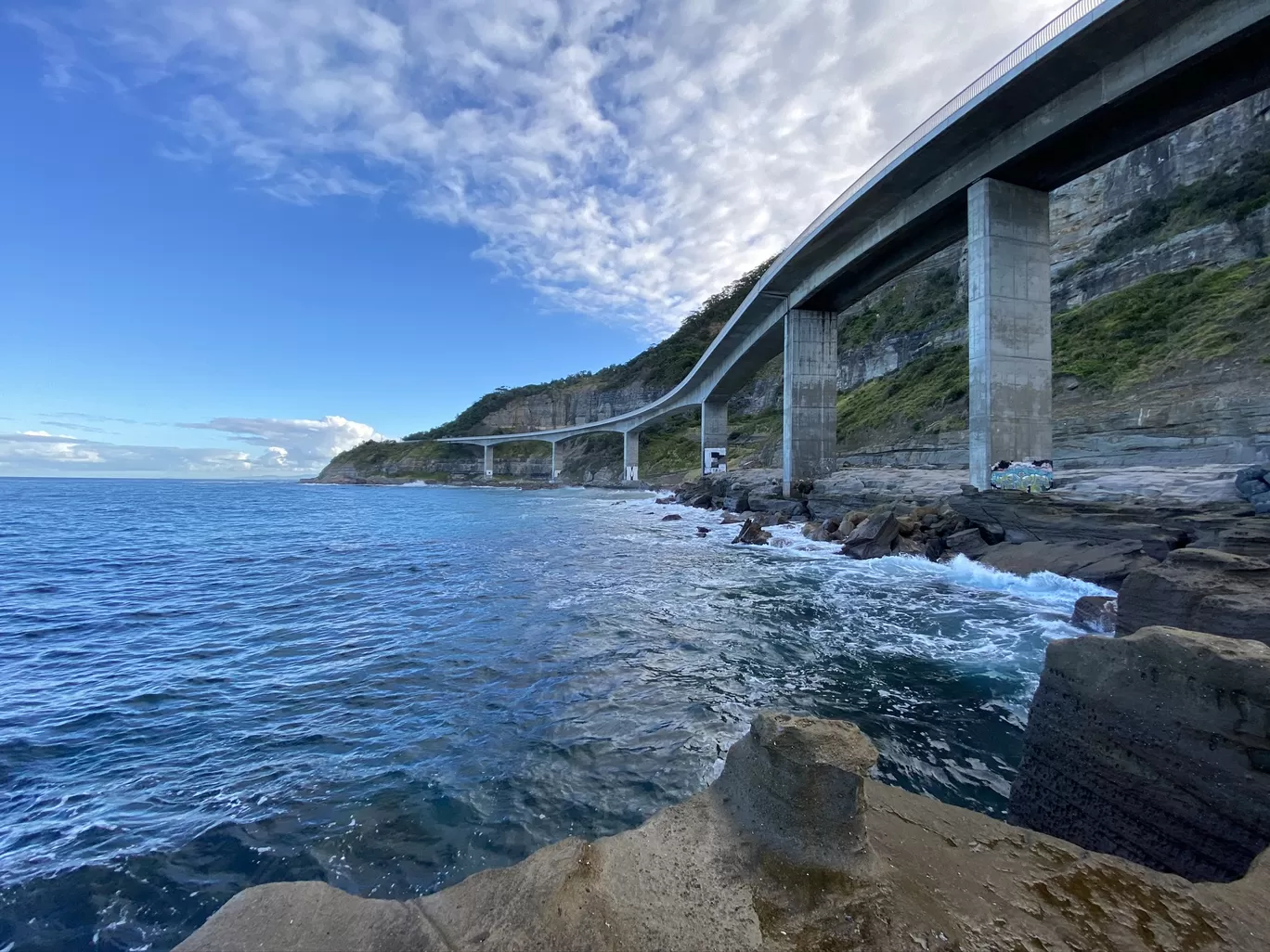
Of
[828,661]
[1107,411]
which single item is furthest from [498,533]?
[1107,411]

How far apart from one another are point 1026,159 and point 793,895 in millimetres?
23624

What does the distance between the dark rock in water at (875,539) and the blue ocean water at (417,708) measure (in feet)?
7.07

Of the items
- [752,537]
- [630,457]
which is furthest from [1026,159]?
[630,457]

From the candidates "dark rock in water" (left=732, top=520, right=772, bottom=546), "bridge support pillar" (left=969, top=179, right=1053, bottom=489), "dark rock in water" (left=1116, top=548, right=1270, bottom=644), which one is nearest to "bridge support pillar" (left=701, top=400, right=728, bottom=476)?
"dark rock in water" (left=732, top=520, right=772, bottom=546)

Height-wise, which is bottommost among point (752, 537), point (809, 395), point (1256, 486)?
point (752, 537)

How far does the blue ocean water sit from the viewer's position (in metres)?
4.09

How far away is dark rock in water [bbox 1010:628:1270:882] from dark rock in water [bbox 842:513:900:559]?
14.0m

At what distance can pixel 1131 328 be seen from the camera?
30891mm

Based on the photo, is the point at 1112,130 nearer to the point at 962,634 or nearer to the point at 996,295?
the point at 996,295

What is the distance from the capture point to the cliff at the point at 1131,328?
23.1 metres

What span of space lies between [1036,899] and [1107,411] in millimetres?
32715

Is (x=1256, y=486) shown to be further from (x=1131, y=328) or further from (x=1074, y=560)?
(x=1131, y=328)

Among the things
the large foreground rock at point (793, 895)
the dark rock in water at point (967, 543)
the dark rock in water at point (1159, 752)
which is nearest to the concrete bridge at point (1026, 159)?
the dark rock in water at point (967, 543)

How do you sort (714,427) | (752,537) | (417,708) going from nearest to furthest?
(417,708) → (752,537) → (714,427)
